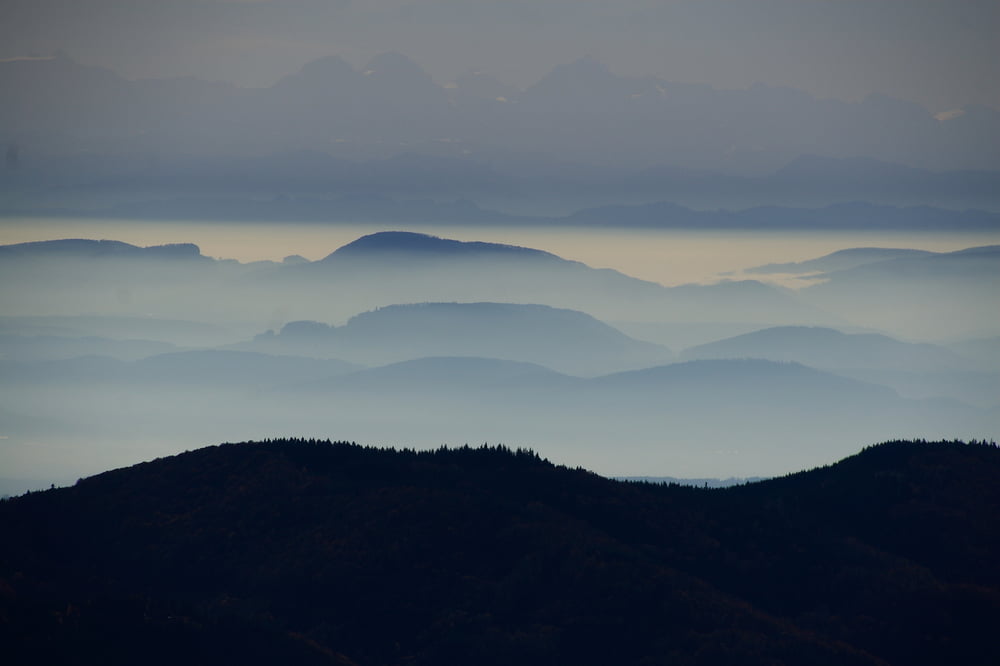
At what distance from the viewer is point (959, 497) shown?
355 ft

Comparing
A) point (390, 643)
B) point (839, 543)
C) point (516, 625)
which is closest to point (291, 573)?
point (390, 643)

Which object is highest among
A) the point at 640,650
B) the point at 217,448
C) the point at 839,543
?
the point at 217,448

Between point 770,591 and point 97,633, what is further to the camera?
point 770,591

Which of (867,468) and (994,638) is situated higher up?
(867,468)

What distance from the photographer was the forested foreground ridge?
8269 cm

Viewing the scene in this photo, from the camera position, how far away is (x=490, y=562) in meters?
94.2

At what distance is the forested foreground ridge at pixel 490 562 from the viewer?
271 ft

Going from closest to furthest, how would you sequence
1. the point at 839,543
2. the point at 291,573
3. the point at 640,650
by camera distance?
the point at 640,650, the point at 291,573, the point at 839,543

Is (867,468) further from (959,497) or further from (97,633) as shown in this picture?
(97,633)

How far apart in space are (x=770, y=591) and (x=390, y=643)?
90.2 ft

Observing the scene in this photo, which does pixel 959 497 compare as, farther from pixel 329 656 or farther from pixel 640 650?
pixel 329 656

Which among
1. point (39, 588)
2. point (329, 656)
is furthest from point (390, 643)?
point (39, 588)

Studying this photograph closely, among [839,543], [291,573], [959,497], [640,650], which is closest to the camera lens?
[640,650]

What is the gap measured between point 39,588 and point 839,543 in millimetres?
54651
